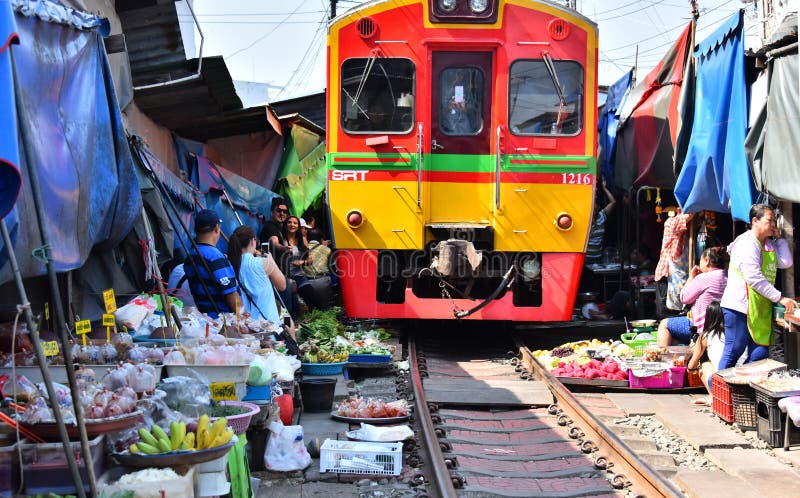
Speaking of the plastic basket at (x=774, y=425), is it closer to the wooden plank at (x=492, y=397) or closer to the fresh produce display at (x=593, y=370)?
the wooden plank at (x=492, y=397)

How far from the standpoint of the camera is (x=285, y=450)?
5.46 meters

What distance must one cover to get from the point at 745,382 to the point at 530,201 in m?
3.41

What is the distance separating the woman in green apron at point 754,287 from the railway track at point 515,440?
1.45m

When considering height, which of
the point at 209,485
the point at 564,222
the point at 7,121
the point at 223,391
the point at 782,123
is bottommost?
the point at 209,485

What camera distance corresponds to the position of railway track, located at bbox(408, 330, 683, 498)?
17.3 feet

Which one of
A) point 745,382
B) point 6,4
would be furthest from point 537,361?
point 6,4

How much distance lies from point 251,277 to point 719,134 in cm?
456

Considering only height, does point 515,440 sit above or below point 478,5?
below

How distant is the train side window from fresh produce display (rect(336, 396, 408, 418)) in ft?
12.8

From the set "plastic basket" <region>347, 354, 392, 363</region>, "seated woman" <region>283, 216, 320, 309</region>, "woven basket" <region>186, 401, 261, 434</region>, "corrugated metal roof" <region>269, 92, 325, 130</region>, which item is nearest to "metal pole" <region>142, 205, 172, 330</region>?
"woven basket" <region>186, 401, 261, 434</region>

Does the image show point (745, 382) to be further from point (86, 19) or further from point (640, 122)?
point (640, 122)

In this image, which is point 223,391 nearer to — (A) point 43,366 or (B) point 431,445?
(B) point 431,445

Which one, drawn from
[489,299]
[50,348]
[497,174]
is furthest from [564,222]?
[50,348]

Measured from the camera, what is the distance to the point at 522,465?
19.4ft
